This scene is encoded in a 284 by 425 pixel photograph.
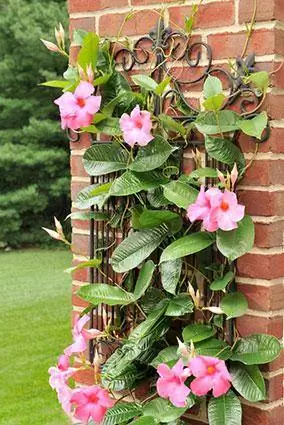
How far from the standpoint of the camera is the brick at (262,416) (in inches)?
68.2

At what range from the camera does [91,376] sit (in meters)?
2.05

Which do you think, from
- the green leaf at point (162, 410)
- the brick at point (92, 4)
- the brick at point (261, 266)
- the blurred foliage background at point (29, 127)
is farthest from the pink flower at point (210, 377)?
the blurred foliage background at point (29, 127)

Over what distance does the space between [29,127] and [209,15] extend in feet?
30.4

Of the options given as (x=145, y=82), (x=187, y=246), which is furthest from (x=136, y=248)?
(x=145, y=82)

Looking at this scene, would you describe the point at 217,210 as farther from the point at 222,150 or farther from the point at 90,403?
the point at 90,403

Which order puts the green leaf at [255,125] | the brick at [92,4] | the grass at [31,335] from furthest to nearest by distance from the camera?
1. the grass at [31,335]
2. the brick at [92,4]
3. the green leaf at [255,125]

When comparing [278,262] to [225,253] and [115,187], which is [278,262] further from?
[115,187]

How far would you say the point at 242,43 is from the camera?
1.71m

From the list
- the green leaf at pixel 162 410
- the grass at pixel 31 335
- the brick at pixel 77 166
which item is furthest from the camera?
the grass at pixel 31 335

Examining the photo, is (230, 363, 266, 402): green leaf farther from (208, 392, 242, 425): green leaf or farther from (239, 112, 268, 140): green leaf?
(239, 112, 268, 140): green leaf

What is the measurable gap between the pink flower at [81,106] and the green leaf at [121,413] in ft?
2.17

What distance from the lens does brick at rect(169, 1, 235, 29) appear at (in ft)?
5.69

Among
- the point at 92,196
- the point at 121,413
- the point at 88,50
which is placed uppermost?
the point at 88,50

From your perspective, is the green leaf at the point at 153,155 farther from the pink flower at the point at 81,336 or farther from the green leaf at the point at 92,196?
the pink flower at the point at 81,336
